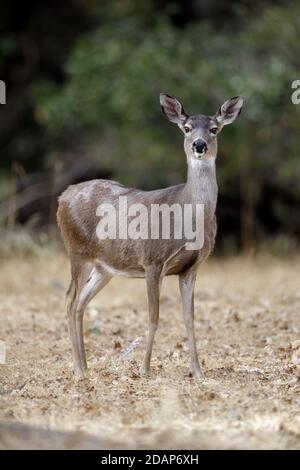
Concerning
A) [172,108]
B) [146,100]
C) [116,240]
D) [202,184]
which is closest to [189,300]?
[116,240]

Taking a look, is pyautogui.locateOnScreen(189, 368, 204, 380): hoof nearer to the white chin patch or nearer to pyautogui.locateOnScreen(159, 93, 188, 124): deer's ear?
the white chin patch

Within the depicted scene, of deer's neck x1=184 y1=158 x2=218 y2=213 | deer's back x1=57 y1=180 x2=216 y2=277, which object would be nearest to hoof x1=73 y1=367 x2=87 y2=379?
deer's back x1=57 y1=180 x2=216 y2=277

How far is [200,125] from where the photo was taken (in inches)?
293

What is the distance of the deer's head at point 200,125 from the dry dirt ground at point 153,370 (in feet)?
5.52

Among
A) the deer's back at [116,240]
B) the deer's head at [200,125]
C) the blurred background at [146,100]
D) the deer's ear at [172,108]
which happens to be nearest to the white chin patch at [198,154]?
the deer's head at [200,125]

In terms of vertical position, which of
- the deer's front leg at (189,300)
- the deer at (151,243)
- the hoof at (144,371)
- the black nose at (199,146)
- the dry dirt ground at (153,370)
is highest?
the black nose at (199,146)

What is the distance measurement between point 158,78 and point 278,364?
816 centimetres

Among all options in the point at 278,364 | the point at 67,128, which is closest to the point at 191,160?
the point at 278,364

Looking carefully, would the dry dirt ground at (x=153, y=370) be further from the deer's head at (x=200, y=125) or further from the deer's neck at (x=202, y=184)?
the deer's head at (x=200, y=125)

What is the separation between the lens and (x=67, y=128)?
1789 centimetres

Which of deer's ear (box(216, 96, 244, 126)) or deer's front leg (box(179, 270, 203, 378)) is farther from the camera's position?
deer's ear (box(216, 96, 244, 126))

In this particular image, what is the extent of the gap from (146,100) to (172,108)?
7437 millimetres

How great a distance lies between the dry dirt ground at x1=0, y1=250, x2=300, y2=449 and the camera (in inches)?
226

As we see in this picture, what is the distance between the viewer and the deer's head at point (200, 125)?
7.29 meters
